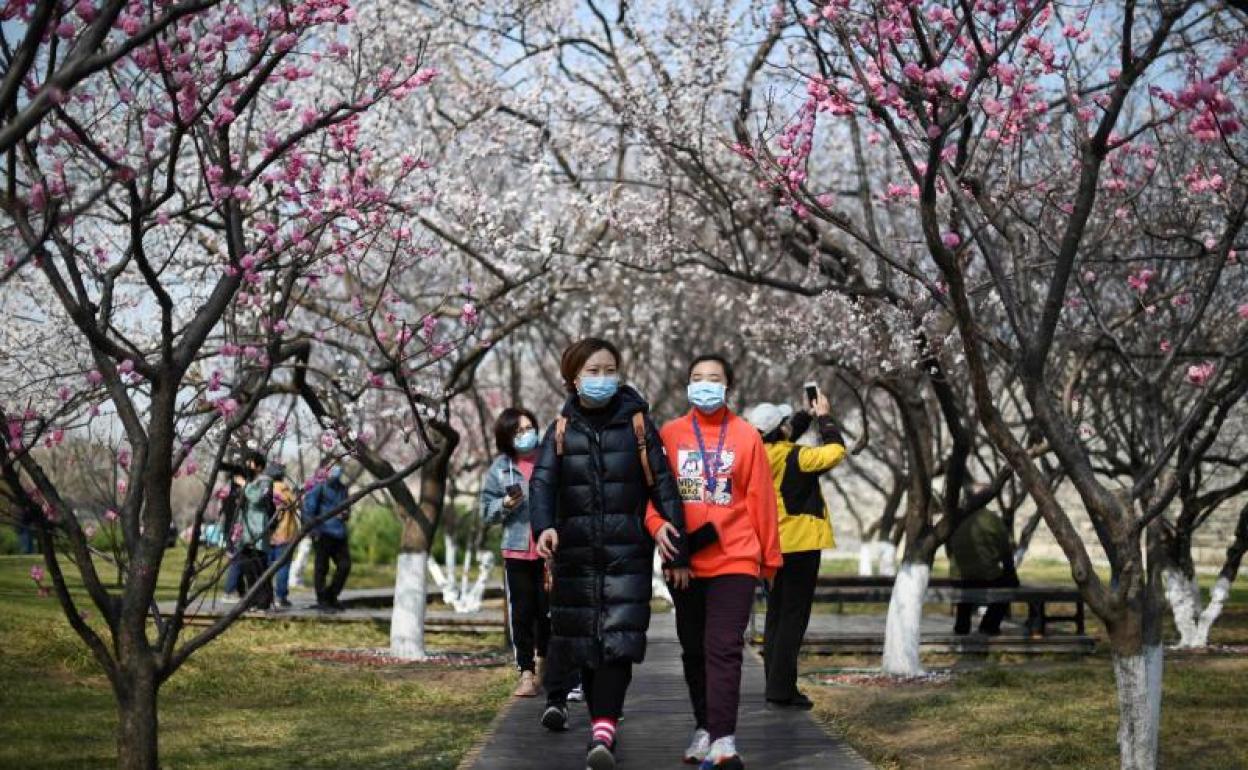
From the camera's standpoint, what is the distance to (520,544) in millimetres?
10406

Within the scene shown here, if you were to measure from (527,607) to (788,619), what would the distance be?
1561 millimetres

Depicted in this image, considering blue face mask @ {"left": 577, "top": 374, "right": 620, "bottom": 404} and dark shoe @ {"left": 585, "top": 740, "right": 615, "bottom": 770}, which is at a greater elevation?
blue face mask @ {"left": 577, "top": 374, "right": 620, "bottom": 404}

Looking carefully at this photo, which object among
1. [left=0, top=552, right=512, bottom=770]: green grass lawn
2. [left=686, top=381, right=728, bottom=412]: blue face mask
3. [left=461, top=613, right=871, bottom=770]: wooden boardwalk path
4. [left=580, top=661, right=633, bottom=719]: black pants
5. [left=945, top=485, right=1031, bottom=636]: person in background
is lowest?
[left=0, top=552, right=512, bottom=770]: green grass lawn

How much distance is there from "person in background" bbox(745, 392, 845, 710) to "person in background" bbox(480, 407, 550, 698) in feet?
4.59

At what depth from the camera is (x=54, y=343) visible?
15250 mm

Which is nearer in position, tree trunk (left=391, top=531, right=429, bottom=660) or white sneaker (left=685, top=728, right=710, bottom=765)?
white sneaker (left=685, top=728, right=710, bottom=765)

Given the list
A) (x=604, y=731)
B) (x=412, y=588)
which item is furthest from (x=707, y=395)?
(x=412, y=588)

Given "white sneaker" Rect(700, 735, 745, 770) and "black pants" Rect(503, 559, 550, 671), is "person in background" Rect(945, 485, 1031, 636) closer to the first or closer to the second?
"black pants" Rect(503, 559, 550, 671)

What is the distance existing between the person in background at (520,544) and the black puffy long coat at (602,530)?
2449mm

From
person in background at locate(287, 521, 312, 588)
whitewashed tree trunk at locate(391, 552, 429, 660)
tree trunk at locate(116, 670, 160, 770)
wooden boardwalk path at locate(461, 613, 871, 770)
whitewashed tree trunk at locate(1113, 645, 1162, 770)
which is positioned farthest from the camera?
person in background at locate(287, 521, 312, 588)

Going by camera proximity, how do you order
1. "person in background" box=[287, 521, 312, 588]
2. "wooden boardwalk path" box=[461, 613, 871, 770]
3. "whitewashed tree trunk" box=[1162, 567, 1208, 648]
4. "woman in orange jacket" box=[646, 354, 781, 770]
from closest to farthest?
"woman in orange jacket" box=[646, 354, 781, 770], "wooden boardwalk path" box=[461, 613, 871, 770], "whitewashed tree trunk" box=[1162, 567, 1208, 648], "person in background" box=[287, 521, 312, 588]

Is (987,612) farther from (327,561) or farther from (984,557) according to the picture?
(327,561)

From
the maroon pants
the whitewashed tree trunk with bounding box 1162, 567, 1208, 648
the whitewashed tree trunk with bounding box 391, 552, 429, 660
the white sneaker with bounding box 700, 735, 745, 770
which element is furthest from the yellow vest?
the whitewashed tree trunk with bounding box 1162, 567, 1208, 648

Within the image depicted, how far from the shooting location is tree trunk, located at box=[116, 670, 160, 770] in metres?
6.64
